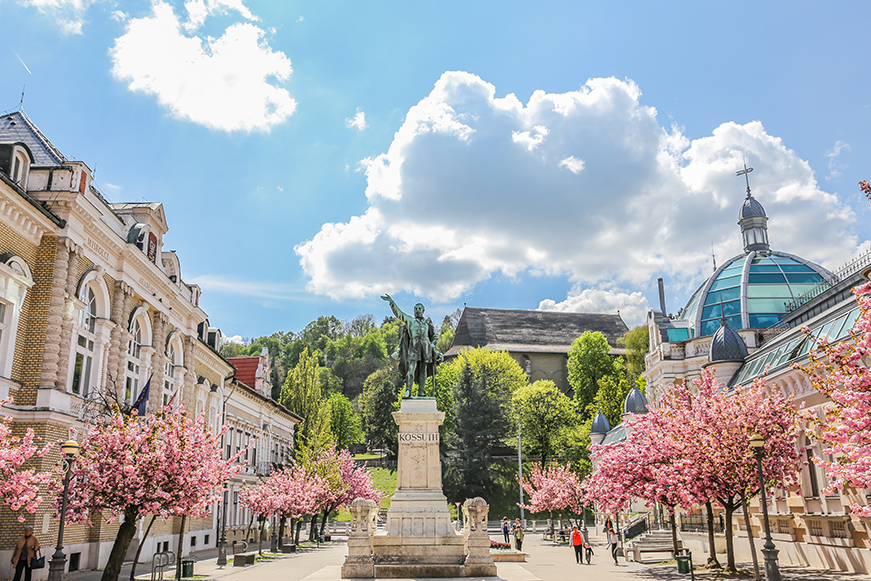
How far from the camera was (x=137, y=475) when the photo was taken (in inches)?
700

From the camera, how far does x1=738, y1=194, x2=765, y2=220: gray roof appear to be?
180 feet

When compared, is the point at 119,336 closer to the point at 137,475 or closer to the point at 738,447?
the point at 137,475

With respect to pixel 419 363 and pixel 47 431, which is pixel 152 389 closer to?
pixel 47 431

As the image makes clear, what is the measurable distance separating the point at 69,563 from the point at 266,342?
442 ft

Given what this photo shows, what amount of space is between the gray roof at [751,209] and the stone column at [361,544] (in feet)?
149

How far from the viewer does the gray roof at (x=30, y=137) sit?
2418 cm

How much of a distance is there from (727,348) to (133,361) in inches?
1203

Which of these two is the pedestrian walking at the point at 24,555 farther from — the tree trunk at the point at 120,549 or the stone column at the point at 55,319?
the stone column at the point at 55,319

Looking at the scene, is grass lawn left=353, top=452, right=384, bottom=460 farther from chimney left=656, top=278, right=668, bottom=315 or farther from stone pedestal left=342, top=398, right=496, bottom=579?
stone pedestal left=342, top=398, right=496, bottom=579

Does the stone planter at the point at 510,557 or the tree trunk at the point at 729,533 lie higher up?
the tree trunk at the point at 729,533

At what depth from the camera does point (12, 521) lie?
64.4 ft

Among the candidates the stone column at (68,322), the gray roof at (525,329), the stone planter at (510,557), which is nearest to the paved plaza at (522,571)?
the stone planter at (510,557)

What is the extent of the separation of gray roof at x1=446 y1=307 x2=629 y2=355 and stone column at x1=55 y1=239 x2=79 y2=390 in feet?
252

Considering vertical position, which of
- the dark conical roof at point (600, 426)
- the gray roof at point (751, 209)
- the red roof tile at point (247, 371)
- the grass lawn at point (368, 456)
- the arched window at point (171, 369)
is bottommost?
the grass lawn at point (368, 456)
